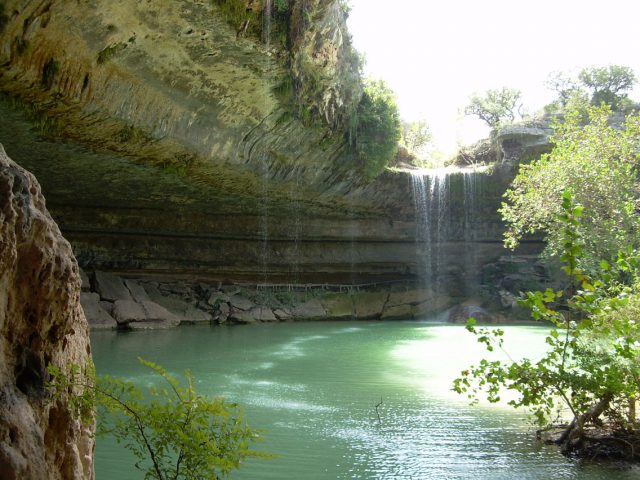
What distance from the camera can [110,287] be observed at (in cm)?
1706

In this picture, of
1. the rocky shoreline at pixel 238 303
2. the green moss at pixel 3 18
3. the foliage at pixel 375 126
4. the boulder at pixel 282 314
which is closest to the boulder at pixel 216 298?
the rocky shoreline at pixel 238 303

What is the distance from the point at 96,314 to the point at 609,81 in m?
26.3

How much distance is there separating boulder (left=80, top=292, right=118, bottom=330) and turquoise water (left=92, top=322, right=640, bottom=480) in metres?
1.27

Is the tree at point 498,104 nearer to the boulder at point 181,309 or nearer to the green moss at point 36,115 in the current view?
the boulder at point 181,309

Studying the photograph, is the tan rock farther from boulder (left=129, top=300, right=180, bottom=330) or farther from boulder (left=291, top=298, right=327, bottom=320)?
boulder (left=129, top=300, right=180, bottom=330)

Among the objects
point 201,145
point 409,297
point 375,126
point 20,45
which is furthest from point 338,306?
point 20,45

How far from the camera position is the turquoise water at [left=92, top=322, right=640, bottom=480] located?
4.27 m

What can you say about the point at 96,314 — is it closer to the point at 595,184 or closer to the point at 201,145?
the point at 201,145

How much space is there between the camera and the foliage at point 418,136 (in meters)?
33.6

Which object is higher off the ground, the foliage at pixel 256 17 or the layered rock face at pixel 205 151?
the foliage at pixel 256 17

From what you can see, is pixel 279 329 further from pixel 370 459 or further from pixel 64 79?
pixel 370 459

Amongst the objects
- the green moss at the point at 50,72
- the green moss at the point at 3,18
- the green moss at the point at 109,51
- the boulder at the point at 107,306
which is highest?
the green moss at the point at 109,51

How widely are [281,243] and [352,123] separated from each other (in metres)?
7.30

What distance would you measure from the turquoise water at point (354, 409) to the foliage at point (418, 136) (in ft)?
70.2
